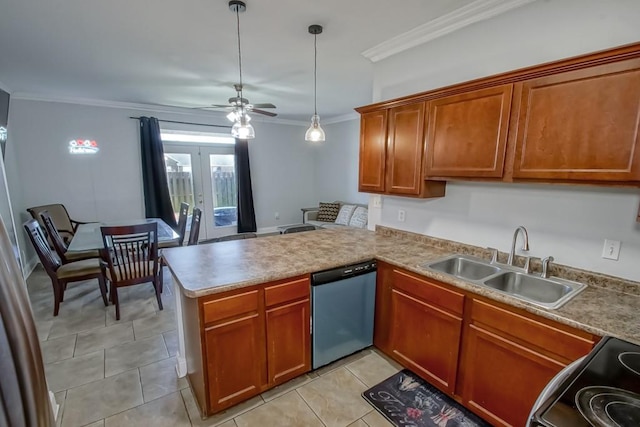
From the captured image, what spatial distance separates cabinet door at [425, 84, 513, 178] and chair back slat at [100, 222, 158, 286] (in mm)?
2687

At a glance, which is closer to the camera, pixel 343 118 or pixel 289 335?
pixel 289 335

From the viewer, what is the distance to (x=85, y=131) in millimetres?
4637

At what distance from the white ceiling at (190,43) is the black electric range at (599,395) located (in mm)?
2171

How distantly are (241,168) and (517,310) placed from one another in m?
5.54

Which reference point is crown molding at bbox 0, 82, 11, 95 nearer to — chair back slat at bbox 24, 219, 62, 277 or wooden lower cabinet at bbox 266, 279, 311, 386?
chair back slat at bbox 24, 219, 62, 277

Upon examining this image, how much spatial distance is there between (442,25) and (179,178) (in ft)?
16.7

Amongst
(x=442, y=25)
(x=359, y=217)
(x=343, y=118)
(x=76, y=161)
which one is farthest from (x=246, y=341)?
(x=343, y=118)

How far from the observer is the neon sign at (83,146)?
4566 millimetres

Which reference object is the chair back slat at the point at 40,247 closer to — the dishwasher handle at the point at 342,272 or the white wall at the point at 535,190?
the dishwasher handle at the point at 342,272

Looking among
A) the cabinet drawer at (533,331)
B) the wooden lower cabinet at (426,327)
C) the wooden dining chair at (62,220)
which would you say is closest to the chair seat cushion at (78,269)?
the wooden dining chair at (62,220)

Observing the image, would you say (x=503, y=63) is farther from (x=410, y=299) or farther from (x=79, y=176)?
(x=79, y=176)

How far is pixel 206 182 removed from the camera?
236 inches

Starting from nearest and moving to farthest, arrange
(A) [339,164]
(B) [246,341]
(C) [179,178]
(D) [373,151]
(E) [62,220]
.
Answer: (B) [246,341]
(D) [373,151]
(E) [62,220]
(C) [179,178]
(A) [339,164]

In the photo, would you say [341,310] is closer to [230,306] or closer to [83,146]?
[230,306]
